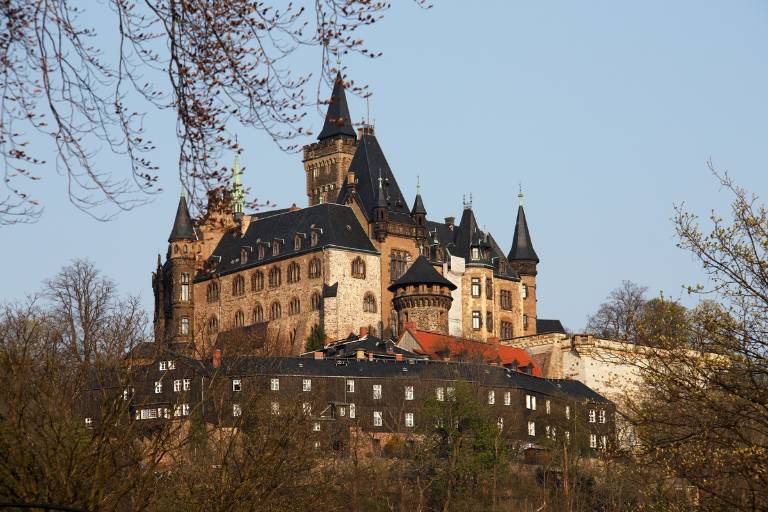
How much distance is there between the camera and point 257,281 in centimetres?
11006

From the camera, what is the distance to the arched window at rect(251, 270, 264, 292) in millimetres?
109688

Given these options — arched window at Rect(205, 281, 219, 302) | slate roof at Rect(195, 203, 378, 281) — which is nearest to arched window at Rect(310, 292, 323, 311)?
slate roof at Rect(195, 203, 378, 281)

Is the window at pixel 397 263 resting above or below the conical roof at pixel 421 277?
above

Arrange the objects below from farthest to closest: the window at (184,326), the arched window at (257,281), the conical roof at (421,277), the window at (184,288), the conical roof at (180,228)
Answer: the conical roof at (180,228) → the window at (184,288) → the window at (184,326) → the arched window at (257,281) → the conical roof at (421,277)

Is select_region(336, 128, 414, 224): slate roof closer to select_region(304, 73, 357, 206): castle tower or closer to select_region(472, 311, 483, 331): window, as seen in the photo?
select_region(472, 311, 483, 331): window

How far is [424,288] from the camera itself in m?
101

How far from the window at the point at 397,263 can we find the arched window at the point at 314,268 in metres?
4.78

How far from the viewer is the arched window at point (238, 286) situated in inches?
4377

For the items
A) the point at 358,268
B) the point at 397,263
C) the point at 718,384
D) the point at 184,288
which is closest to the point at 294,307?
the point at 358,268

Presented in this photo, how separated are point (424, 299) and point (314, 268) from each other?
8552mm

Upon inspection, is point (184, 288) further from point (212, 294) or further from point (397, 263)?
point (397, 263)

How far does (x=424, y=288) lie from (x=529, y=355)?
775 centimetres

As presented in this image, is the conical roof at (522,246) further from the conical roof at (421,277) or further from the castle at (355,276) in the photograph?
the conical roof at (421,277)

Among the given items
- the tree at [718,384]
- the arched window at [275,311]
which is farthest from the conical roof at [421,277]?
the tree at [718,384]
